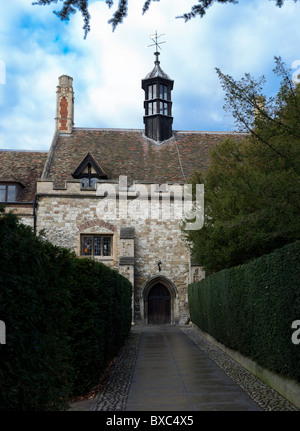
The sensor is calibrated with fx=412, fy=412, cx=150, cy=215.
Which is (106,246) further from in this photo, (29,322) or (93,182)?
(29,322)

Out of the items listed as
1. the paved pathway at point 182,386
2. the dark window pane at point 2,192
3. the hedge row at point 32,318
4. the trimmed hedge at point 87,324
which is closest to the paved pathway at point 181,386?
the paved pathway at point 182,386

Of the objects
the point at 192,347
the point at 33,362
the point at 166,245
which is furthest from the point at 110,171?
the point at 33,362

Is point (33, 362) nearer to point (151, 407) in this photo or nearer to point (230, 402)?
point (151, 407)

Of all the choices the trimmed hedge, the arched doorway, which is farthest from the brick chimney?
the trimmed hedge

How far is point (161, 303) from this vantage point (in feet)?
64.4

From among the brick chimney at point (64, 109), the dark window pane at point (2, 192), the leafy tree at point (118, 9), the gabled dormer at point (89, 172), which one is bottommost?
the leafy tree at point (118, 9)

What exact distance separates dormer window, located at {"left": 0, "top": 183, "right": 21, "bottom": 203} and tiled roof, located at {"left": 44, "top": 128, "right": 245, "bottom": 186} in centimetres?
161

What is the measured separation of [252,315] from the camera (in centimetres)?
684

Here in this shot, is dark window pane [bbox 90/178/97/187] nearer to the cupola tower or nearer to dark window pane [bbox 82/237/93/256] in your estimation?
dark window pane [bbox 82/237/93/256]

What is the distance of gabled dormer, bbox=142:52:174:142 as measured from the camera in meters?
23.3

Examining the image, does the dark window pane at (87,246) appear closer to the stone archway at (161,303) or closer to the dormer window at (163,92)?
the stone archway at (161,303)

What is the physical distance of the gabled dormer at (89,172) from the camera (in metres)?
19.5

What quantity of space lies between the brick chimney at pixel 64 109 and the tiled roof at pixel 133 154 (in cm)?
55
